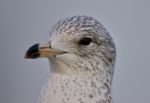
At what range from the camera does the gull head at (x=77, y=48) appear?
41.8 inches

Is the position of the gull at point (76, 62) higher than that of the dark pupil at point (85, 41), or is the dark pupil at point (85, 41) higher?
the dark pupil at point (85, 41)

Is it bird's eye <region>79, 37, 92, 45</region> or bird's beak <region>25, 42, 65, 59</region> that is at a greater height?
bird's eye <region>79, 37, 92, 45</region>

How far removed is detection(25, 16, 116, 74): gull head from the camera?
106cm

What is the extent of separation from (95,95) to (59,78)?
81mm

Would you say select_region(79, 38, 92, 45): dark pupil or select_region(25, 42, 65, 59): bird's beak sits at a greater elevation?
select_region(79, 38, 92, 45): dark pupil

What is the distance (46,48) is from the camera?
1057 millimetres

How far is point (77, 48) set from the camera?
1.08 m

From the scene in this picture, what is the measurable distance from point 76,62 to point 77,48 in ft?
0.10

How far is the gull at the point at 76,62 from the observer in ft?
3.49

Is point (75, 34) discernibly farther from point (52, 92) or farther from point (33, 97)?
point (33, 97)

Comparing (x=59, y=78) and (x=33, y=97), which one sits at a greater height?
(x=59, y=78)

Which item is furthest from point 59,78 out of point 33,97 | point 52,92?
point 33,97

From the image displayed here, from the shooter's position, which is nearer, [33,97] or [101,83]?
[101,83]

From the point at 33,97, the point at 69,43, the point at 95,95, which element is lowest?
the point at 33,97
